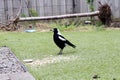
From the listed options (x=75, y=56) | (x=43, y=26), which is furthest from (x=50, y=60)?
(x=43, y=26)

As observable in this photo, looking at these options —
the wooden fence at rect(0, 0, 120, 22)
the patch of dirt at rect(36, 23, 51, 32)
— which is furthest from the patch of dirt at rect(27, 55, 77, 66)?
the wooden fence at rect(0, 0, 120, 22)

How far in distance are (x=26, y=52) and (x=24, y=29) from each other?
4416mm

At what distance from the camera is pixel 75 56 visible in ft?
20.9

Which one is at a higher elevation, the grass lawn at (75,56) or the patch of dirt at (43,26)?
the patch of dirt at (43,26)

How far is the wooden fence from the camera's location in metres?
11.9

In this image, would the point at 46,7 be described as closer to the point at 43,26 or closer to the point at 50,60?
the point at 43,26

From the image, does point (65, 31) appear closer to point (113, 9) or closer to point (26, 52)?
point (113, 9)

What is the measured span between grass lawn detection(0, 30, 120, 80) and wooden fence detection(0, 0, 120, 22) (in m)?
2.54

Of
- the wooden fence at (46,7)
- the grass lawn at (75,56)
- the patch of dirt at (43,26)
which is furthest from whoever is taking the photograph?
the wooden fence at (46,7)

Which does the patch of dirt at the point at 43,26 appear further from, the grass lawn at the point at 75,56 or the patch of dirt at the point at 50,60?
the patch of dirt at the point at 50,60

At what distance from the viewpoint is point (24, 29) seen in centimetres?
1134

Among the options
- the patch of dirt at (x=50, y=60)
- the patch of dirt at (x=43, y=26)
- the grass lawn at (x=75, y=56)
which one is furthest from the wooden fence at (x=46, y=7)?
the patch of dirt at (x=50, y=60)

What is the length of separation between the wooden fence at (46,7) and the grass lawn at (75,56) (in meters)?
2.54

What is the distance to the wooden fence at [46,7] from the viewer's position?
11.9 m
